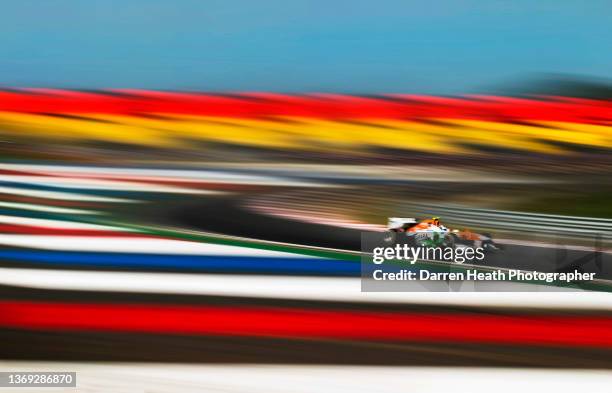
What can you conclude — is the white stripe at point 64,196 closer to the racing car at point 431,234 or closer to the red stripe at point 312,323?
the red stripe at point 312,323

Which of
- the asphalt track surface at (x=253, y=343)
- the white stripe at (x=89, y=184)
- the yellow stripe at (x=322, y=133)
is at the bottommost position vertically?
the asphalt track surface at (x=253, y=343)

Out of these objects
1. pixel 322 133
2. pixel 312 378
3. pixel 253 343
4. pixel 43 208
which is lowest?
pixel 312 378

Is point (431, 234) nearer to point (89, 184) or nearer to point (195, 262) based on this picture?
point (195, 262)

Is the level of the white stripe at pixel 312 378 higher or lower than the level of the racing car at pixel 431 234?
lower

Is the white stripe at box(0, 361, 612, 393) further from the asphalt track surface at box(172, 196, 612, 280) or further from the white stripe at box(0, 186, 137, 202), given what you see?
the white stripe at box(0, 186, 137, 202)

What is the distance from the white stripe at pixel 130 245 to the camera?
170cm

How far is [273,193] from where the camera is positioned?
171 centimetres

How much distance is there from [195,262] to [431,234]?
72 cm

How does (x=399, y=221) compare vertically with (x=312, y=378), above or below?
above

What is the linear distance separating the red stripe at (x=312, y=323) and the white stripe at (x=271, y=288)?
0.14ft

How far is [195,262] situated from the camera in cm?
171

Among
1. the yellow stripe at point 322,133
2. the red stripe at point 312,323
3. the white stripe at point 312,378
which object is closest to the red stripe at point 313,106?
the yellow stripe at point 322,133

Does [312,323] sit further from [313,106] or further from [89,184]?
[89,184]

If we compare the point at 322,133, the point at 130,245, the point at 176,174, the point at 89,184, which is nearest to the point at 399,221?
the point at 322,133
